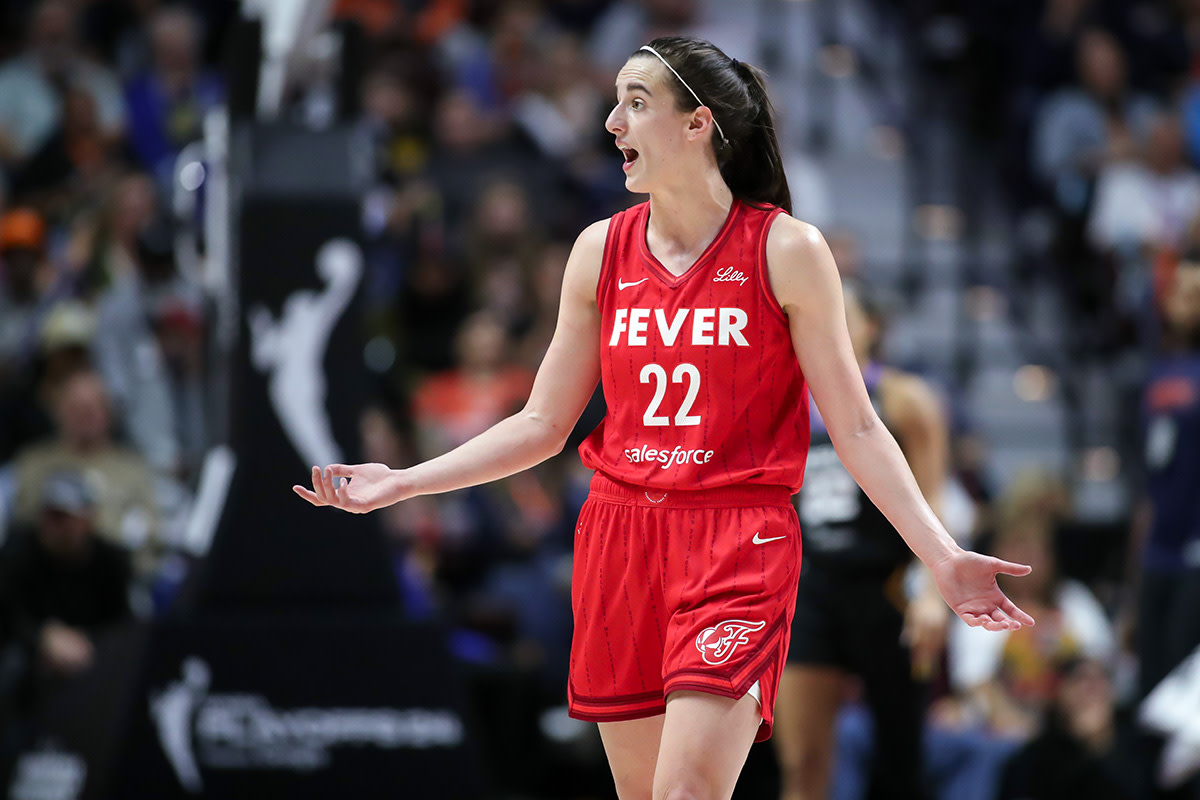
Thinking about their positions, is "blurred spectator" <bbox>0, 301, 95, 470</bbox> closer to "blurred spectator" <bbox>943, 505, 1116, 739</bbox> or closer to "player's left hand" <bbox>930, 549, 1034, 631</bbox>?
"blurred spectator" <bbox>943, 505, 1116, 739</bbox>

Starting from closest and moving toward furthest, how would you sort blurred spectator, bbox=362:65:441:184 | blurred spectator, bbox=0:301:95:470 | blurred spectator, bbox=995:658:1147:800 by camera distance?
1. blurred spectator, bbox=995:658:1147:800
2. blurred spectator, bbox=0:301:95:470
3. blurred spectator, bbox=362:65:441:184

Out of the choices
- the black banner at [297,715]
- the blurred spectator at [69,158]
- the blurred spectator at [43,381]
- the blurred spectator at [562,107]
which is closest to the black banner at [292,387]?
the black banner at [297,715]

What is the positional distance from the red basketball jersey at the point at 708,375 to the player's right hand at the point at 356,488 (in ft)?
1.64

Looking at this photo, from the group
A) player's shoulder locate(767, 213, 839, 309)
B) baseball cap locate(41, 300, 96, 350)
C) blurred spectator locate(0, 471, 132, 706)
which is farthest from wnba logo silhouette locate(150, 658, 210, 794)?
player's shoulder locate(767, 213, 839, 309)

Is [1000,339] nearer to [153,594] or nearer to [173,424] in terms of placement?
[173,424]

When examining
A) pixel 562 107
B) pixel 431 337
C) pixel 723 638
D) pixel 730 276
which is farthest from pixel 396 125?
pixel 723 638

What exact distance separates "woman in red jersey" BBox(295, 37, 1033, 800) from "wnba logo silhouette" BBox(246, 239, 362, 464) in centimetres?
299

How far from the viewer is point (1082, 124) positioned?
12.5 meters

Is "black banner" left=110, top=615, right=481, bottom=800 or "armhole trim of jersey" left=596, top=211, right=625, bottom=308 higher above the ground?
"armhole trim of jersey" left=596, top=211, right=625, bottom=308

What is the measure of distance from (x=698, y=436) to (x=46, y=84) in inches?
336

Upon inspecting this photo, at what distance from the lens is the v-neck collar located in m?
3.62

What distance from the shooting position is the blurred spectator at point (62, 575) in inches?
296

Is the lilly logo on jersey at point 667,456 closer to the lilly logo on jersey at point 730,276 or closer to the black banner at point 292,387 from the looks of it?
the lilly logo on jersey at point 730,276

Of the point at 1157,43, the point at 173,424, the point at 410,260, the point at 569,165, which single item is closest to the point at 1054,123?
the point at 1157,43
